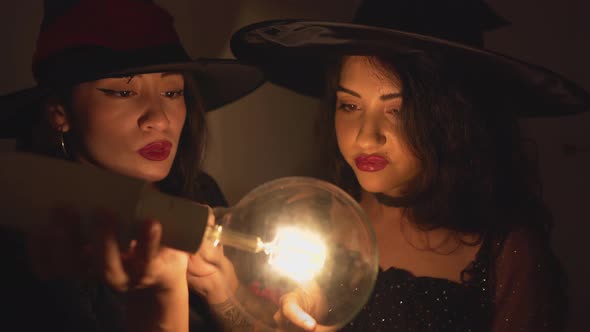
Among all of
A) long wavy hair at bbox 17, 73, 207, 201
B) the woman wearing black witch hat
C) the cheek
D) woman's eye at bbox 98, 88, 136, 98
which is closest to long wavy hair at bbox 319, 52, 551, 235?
the woman wearing black witch hat

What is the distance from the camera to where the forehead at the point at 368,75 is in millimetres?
1098

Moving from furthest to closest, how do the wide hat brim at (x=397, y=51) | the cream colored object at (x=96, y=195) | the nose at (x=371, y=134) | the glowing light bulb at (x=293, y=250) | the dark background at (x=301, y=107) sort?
1. the dark background at (x=301, y=107)
2. the nose at (x=371, y=134)
3. the wide hat brim at (x=397, y=51)
4. the glowing light bulb at (x=293, y=250)
5. the cream colored object at (x=96, y=195)

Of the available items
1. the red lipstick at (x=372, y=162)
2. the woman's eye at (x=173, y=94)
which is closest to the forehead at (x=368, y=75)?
the red lipstick at (x=372, y=162)

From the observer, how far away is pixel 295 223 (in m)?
0.89

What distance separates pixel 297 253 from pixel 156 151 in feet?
1.49

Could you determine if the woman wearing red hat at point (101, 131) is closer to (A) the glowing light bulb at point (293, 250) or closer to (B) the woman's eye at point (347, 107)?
(A) the glowing light bulb at point (293, 250)

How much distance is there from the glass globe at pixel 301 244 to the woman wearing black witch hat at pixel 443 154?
13 centimetres

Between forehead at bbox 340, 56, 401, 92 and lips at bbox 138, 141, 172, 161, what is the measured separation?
453 mm

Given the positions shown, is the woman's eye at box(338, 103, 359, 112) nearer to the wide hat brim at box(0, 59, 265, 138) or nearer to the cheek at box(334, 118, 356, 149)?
the cheek at box(334, 118, 356, 149)

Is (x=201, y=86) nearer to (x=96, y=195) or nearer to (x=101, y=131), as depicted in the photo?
(x=101, y=131)

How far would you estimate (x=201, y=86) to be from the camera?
4.53ft

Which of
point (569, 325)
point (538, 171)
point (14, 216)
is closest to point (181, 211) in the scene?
point (14, 216)

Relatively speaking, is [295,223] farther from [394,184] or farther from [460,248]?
[460,248]

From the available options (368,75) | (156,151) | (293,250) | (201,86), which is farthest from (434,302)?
(201,86)
